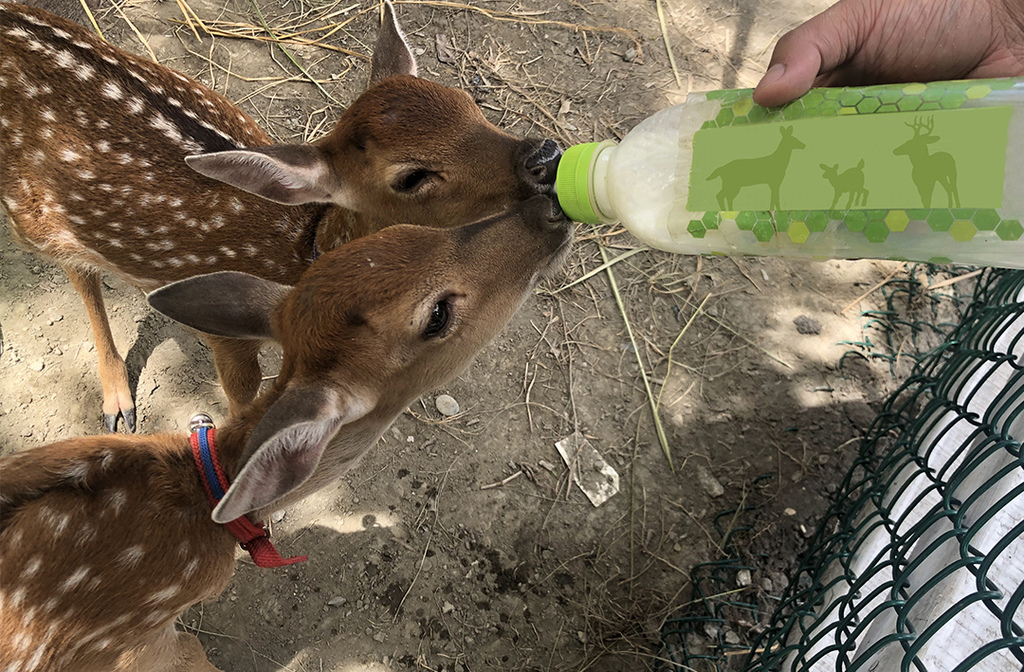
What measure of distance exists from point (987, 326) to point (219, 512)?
251cm

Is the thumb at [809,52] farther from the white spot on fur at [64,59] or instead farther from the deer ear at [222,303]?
the white spot on fur at [64,59]

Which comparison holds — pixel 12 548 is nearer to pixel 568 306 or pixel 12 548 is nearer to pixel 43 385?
pixel 43 385

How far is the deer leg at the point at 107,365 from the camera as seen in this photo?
3.09 metres

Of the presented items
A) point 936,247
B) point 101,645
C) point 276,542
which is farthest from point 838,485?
point 101,645

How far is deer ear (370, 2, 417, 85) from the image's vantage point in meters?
2.78

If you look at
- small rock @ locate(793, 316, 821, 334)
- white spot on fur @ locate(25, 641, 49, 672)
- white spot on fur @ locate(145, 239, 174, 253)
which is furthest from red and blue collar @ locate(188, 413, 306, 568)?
small rock @ locate(793, 316, 821, 334)

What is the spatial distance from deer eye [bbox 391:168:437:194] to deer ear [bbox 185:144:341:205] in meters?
0.25

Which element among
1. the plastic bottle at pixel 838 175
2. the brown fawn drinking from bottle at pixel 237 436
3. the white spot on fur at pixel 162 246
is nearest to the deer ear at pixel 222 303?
the brown fawn drinking from bottle at pixel 237 436

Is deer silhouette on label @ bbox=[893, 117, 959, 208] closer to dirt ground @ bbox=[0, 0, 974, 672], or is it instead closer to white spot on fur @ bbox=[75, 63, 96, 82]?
dirt ground @ bbox=[0, 0, 974, 672]

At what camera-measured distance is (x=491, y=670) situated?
277 centimetres

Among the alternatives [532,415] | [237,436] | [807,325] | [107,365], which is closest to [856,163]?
[237,436]

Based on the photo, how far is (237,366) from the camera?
283 centimetres

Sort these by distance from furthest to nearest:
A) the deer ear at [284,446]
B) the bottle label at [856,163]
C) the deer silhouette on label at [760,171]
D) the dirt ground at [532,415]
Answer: the dirt ground at [532,415] < the deer ear at [284,446] < the deer silhouette on label at [760,171] < the bottle label at [856,163]

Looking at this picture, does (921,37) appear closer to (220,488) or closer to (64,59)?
(220,488)
